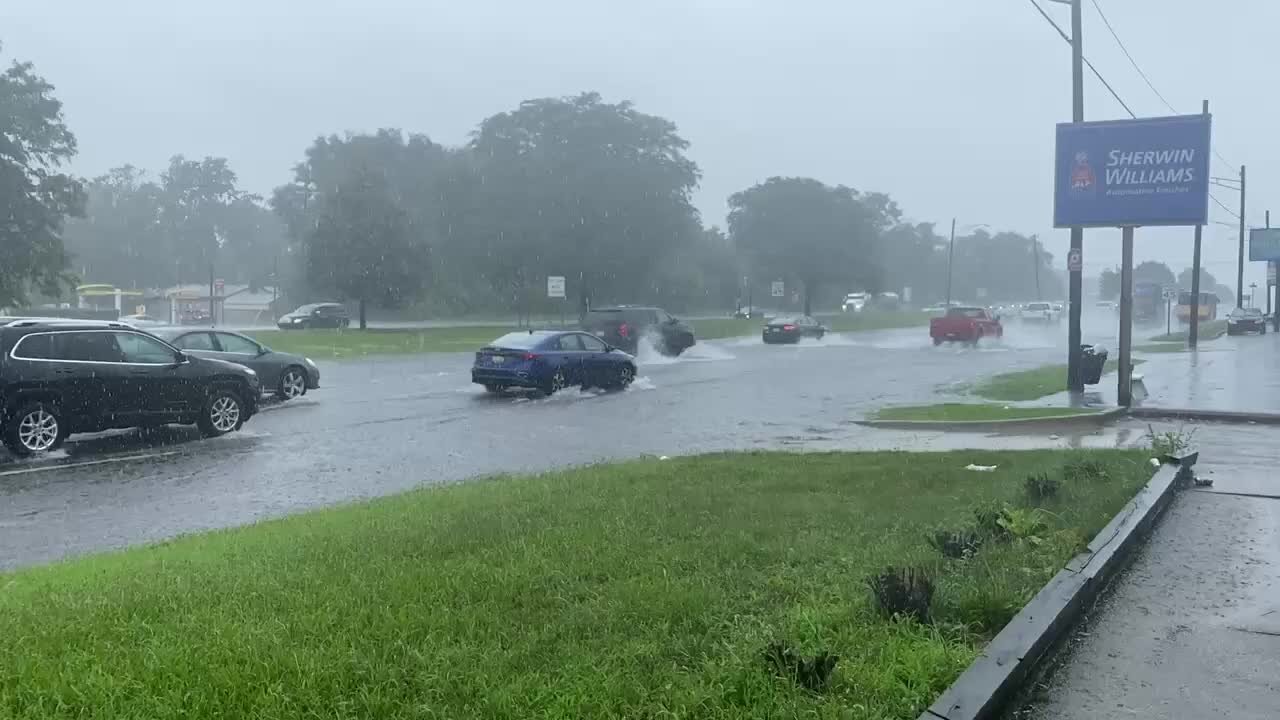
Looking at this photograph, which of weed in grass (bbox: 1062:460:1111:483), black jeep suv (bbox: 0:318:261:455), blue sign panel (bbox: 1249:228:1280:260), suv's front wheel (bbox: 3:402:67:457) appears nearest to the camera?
weed in grass (bbox: 1062:460:1111:483)

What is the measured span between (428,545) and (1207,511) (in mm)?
6586

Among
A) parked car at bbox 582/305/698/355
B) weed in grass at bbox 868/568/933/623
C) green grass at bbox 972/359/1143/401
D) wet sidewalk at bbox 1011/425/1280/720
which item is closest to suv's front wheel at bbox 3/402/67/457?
weed in grass at bbox 868/568/933/623

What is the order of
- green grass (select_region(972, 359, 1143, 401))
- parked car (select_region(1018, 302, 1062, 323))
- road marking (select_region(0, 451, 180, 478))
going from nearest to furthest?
road marking (select_region(0, 451, 180, 478))
green grass (select_region(972, 359, 1143, 401))
parked car (select_region(1018, 302, 1062, 323))

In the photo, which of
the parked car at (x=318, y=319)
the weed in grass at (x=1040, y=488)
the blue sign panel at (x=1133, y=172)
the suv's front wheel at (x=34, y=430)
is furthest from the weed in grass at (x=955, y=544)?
the parked car at (x=318, y=319)

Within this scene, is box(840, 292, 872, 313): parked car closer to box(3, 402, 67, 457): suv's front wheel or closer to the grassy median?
the grassy median

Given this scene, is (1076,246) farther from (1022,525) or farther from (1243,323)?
(1243,323)

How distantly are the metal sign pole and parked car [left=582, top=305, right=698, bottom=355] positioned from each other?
1724cm

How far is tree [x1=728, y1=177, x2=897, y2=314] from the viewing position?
288 ft

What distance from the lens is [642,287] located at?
69562 millimetres

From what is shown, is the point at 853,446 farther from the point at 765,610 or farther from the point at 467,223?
the point at 467,223

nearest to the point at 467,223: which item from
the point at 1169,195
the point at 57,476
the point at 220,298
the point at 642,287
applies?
the point at 642,287

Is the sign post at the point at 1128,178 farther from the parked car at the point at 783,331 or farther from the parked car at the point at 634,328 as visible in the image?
the parked car at the point at 783,331

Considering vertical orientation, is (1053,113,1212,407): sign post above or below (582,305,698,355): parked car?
above

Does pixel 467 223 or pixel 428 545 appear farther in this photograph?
pixel 467 223
